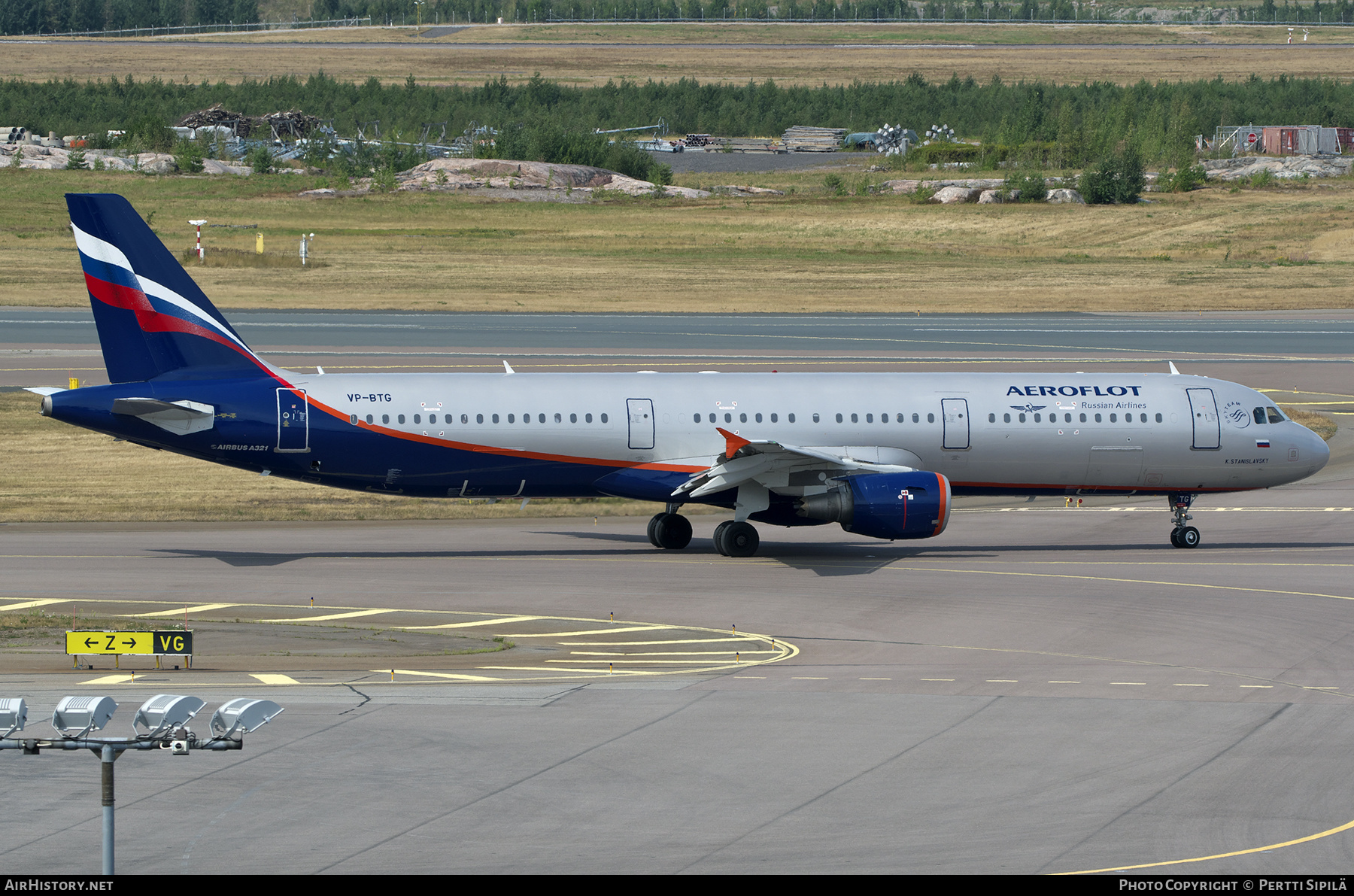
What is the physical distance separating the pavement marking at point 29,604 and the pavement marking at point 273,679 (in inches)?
313

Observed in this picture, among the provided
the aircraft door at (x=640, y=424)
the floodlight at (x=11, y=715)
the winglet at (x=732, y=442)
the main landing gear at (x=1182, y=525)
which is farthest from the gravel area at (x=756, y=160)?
the floodlight at (x=11, y=715)

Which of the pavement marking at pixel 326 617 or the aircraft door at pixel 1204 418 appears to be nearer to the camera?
the pavement marking at pixel 326 617

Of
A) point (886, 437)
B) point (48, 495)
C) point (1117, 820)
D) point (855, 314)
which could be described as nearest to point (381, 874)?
point (1117, 820)

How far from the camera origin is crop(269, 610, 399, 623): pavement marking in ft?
103

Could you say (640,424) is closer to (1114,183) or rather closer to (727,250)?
(727,250)

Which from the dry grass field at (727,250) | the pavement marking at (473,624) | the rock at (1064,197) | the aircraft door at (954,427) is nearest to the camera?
the pavement marking at (473,624)

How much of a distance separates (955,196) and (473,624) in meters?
114

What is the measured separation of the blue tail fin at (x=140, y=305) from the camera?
37.0 metres

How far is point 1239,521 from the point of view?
149 feet

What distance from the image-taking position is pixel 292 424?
3712 centimetres

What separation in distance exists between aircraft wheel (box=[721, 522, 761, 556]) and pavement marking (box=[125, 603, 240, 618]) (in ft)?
39.2

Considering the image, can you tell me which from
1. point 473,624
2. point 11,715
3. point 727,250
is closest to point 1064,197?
Answer: point 727,250

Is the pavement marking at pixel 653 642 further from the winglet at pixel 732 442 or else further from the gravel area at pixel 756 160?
the gravel area at pixel 756 160

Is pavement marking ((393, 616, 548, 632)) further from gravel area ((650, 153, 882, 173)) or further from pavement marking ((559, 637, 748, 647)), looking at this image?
gravel area ((650, 153, 882, 173))
